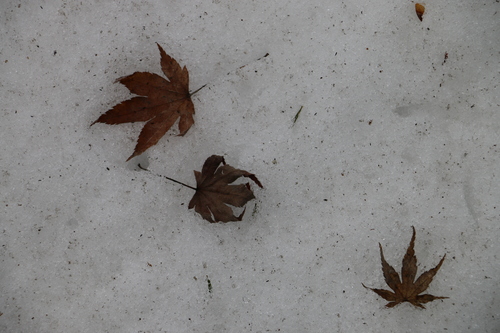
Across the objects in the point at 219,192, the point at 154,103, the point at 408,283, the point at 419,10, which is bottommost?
the point at 408,283

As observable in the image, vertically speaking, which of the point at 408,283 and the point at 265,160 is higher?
the point at 265,160

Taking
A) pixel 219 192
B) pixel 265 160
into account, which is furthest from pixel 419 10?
pixel 219 192

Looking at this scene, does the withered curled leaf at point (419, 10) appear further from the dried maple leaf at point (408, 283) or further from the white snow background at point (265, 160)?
the dried maple leaf at point (408, 283)

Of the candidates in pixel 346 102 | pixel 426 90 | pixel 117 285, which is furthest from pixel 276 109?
pixel 117 285

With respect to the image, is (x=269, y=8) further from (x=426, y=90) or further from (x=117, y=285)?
(x=117, y=285)

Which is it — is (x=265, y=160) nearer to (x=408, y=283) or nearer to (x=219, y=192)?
(x=219, y=192)

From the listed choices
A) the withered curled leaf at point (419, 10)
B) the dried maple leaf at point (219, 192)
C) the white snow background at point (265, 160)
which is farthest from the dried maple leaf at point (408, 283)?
the withered curled leaf at point (419, 10)

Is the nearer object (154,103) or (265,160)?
(154,103)
